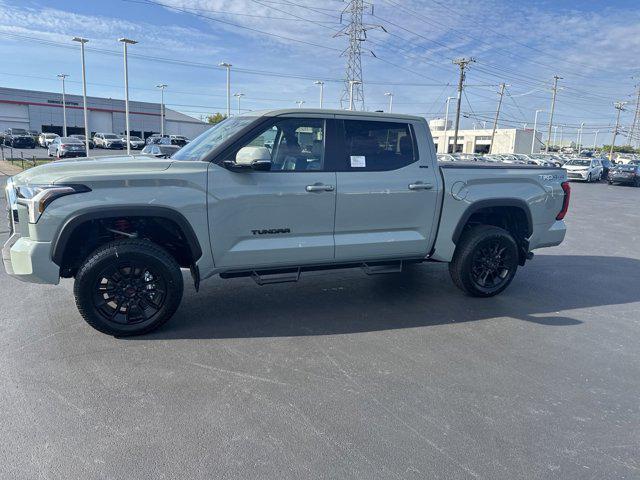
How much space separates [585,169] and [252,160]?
3275 cm

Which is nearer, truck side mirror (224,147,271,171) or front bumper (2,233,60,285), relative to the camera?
front bumper (2,233,60,285)

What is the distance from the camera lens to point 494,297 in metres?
5.59

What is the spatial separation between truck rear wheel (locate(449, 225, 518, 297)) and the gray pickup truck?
2 cm

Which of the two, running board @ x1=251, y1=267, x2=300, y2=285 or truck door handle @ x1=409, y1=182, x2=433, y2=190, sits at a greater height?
truck door handle @ x1=409, y1=182, x2=433, y2=190

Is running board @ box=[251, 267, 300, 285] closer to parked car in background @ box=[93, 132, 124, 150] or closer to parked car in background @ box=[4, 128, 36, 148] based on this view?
parked car in background @ box=[93, 132, 124, 150]

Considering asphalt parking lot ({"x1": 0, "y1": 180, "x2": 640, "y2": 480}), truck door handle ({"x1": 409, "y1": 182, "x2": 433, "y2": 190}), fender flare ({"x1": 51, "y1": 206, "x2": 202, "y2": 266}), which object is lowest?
asphalt parking lot ({"x1": 0, "y1": 180, "x2": 640, "y2": 480})

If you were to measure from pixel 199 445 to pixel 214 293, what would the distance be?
2734mm

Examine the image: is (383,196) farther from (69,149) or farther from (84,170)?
(69,149)

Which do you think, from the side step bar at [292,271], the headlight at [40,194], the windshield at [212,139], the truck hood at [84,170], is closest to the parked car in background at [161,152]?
the windshield at [212,139]

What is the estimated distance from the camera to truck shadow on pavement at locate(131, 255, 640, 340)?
4492 mm

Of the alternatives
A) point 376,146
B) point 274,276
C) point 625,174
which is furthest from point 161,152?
point 625,174

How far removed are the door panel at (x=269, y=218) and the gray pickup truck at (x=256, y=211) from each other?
0.01 meters

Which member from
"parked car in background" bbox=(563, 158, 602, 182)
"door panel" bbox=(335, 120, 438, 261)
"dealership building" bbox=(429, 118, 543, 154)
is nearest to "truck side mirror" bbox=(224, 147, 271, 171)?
"door panel" bbox=(335, 120, 438, 261)

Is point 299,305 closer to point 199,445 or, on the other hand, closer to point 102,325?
point 102,325
